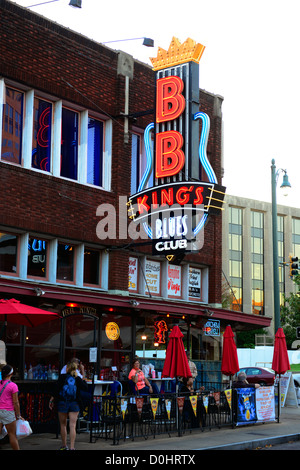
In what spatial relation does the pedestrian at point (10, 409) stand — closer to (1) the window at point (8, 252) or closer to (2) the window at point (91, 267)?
(1) the window at point (8, 252)

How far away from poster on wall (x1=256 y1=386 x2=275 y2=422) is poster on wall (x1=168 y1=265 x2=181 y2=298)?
4.82 m

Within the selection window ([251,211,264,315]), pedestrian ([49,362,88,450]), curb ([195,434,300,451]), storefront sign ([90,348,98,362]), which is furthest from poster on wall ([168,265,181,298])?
window ([251,211,264,315])

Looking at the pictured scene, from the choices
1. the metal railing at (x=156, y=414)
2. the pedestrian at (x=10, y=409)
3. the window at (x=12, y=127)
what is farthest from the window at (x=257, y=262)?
the pedestrian at (x=10, y=409)

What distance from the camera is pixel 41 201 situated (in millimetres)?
18391

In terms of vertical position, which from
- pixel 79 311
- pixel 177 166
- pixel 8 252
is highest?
pixel 177 166

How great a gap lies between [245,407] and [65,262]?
20.7 ft

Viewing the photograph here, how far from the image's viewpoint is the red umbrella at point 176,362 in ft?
55.2

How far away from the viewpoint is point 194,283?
2358 cm

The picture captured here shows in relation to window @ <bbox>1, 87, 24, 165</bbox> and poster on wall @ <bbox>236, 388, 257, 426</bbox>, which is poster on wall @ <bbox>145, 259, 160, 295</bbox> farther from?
window @ <bbox>1, 87, 24, 165</bbox>

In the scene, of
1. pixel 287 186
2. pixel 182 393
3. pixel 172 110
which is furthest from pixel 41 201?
pixel 287 186

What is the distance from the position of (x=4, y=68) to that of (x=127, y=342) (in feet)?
27.7

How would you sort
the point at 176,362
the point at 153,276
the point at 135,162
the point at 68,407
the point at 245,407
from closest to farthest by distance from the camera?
the point at 68,407 → the point at 176,362 → the point at 245,407 → the point at 135,162 → the point at 153,276

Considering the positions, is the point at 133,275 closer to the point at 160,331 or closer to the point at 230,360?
the point at 160,331

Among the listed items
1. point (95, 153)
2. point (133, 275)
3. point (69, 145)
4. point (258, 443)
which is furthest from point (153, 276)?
point (258, 443)
